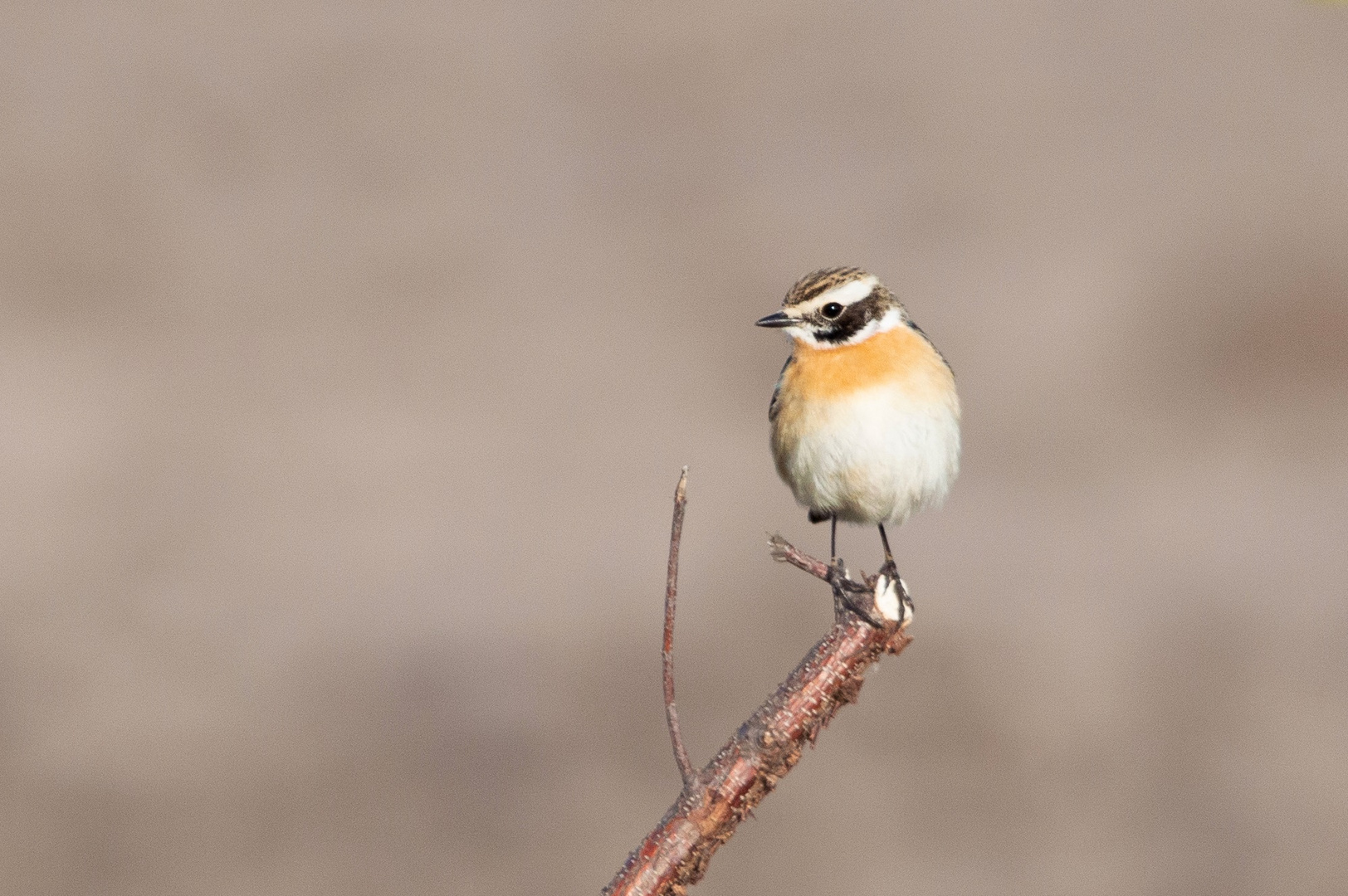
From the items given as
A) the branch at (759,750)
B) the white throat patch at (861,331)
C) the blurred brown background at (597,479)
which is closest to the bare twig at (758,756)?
the branch at (759,750)

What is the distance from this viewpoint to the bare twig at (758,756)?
149 inches

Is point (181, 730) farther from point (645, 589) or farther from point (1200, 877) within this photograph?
point (1200, 877)

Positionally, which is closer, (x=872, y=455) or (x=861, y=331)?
(x=872, y=455)

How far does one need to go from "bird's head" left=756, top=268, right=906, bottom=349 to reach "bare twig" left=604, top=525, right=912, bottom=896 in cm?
153

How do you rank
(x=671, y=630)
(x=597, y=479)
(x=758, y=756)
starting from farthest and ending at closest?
1. (x=597, y=479)
2. (x=758, y=756)
3. (x=671, y=630)

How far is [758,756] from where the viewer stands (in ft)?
12.9

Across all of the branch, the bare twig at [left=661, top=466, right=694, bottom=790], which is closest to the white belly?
the branch

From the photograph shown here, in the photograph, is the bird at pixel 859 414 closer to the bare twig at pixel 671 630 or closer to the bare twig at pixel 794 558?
the bare twig at pixel 794 558

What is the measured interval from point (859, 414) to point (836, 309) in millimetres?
433

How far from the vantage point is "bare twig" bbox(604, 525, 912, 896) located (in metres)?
3.78

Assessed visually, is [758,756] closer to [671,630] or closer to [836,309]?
[671,630]

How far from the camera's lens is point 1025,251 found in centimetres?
2289

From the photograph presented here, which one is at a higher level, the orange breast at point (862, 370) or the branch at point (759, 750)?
the orange breast at point (862, 370)

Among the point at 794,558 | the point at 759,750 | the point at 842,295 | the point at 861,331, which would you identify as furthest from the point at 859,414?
the point at 759,750
